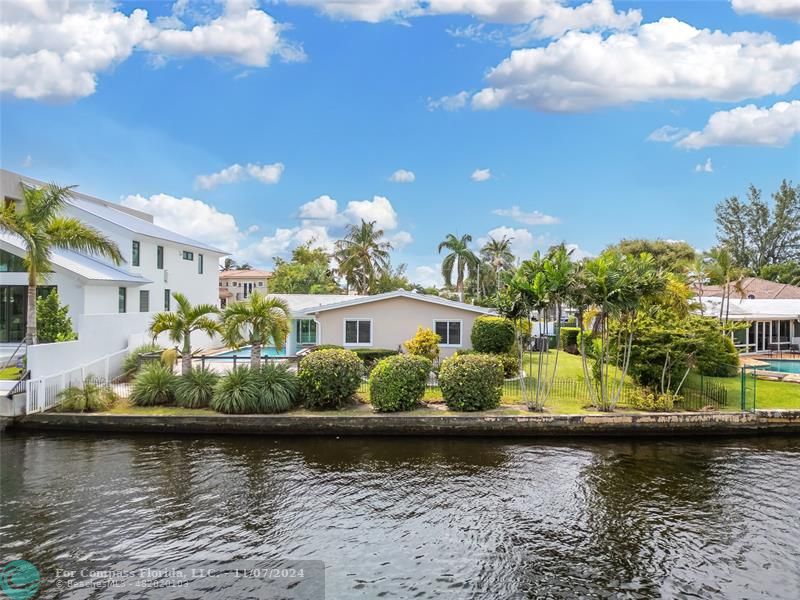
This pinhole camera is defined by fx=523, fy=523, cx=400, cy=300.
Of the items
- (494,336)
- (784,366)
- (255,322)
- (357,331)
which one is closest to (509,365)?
(494,336)

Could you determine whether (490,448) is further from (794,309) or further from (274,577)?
(794,309)

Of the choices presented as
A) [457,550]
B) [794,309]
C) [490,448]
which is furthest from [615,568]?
[794,309]

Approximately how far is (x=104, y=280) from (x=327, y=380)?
12925 mm

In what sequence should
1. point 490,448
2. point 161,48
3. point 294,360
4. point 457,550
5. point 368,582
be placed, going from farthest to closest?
point 294,360 → point 161,48 → point 490,448 → point 457,550 → point 368,582

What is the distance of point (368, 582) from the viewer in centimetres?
813

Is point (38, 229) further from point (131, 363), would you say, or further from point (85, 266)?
point (85, 266)

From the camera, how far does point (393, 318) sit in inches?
973

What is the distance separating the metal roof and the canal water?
31.7 ft

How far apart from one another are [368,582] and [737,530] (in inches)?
277

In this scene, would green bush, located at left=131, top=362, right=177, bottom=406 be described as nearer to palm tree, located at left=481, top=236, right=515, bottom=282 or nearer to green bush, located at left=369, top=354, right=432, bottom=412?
green bush, located at left=369, top=354, right=432, bottom=412

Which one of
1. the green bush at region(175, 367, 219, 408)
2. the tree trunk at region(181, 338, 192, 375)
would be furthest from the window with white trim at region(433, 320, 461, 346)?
the tree trunk at region(181, 338, 192, 375)

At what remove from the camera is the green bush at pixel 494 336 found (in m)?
22.9

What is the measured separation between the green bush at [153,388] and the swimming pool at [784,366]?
2691 cm

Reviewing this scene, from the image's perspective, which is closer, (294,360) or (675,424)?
(675,424)
